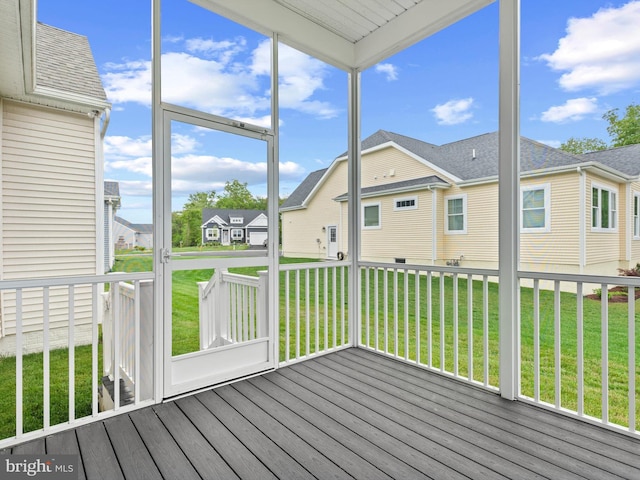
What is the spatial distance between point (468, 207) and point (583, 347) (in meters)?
1.23

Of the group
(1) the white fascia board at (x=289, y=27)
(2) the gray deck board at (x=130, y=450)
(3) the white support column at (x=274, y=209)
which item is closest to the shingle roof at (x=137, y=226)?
(3) the white support column at (x=274, y=209)

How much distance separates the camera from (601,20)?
86.4 inches

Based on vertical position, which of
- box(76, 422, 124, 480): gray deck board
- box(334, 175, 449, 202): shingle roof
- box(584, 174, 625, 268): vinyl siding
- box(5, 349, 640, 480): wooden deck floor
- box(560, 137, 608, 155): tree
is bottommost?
box(5, 349, 640, 480): wooden deck floor

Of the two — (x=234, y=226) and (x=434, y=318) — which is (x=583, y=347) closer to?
(x=434, y=318)

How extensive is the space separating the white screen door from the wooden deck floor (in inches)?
11.0

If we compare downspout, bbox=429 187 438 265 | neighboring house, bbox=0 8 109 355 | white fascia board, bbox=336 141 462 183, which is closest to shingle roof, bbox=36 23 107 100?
neighboring house, bbox=0 8 109 355

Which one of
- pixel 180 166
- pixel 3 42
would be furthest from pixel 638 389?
pixel 3 42

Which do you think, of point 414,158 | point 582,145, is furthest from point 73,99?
point 582,145

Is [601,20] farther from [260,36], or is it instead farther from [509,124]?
[260,36]

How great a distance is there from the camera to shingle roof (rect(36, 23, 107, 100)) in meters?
2.15

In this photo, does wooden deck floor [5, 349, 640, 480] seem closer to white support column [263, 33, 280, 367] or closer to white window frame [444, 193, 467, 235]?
white support column [263, 33, 280, 367]

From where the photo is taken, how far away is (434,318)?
3.41 m

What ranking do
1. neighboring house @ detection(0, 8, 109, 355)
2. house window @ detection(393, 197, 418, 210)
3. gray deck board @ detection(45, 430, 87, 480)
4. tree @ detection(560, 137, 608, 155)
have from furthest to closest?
house window @ detection(393, 197, 418, 210) < tree @ detection(560, 137, 608, 155) < neighboring house @ detection(0, 8, 109, 355) < gray deck board @ detection(45, 430, 87, 480)

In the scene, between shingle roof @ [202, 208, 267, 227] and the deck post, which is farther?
the deck post
